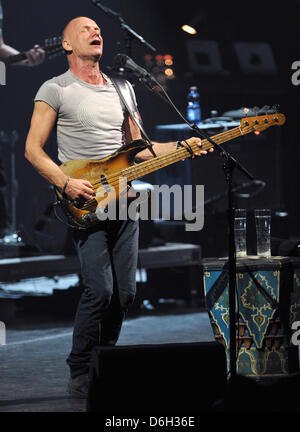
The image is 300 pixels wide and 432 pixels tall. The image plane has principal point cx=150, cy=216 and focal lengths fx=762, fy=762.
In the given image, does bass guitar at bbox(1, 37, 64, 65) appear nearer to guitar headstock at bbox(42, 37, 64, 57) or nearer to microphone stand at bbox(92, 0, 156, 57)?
guitar headstock at bbox(42, 37, 64, 57)

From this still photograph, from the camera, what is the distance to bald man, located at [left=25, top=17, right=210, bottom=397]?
3.77 metres

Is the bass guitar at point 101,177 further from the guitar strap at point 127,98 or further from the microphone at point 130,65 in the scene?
the microphone at point 130,65

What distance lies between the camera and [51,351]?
520 cm

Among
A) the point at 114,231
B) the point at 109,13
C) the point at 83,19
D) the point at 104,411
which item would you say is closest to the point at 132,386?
the point at 104,411

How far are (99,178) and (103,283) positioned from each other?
53cm

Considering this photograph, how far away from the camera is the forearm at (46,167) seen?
12.2 ft

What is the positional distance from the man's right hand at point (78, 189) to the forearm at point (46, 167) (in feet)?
0.12

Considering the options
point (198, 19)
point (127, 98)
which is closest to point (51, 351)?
point (127, 98)

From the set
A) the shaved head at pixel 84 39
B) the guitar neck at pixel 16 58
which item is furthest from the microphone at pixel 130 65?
the guitar neck at pixel 16 58

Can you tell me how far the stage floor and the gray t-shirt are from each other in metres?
1.24

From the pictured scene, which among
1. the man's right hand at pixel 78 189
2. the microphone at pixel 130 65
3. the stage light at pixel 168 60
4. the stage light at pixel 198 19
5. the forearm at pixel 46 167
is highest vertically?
the stage light at pixel 198 19

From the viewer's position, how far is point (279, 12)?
1073 cm

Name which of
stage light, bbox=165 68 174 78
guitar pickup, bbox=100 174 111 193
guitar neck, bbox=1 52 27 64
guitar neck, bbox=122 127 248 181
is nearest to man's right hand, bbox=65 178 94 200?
guitar pickup, bbox=100 174 111 193

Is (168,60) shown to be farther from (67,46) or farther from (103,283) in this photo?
(103,283)
